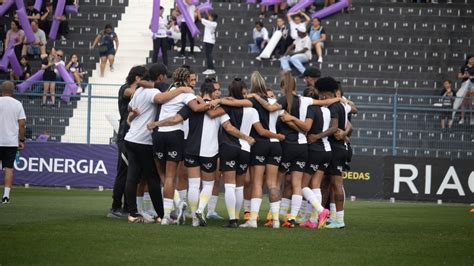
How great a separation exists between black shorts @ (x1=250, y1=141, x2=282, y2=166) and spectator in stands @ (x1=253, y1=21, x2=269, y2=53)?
62.7 feet

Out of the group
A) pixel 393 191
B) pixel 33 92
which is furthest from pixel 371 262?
pixel 33 92

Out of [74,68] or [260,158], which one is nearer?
[260,158]

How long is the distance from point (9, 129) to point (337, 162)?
645cm

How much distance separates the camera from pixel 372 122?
95.0 feet

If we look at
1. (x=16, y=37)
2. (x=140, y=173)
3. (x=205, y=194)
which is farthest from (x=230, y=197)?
(x=16, y=37)

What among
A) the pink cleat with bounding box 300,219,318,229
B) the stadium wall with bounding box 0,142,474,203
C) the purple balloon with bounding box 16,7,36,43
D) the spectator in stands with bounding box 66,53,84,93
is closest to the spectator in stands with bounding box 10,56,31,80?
the purple balloon with bounding box 16,7,36,43

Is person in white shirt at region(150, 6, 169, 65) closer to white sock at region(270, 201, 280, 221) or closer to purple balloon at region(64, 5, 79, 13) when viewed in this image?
purple balloon at region(64, 5, 79, 13)

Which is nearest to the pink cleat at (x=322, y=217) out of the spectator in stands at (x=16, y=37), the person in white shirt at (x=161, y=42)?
the person in white shirt at (x=161, y=42)

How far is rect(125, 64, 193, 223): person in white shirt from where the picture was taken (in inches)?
661

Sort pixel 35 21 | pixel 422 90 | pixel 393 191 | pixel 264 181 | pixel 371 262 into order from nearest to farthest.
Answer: pixel 371 262, pixel 264 181, pixel 393 191, pixel 422 90, pixel 35 21

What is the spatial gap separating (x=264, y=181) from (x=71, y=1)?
21.7 meters

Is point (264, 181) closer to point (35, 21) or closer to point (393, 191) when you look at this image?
point (393, 191)

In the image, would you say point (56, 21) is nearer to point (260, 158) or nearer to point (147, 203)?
point (147, 203)

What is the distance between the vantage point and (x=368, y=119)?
2895 cm
